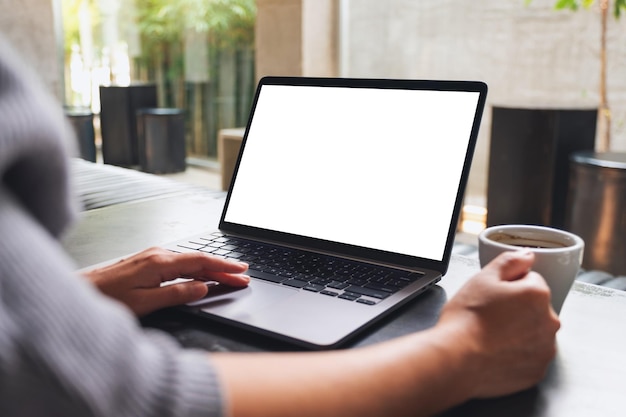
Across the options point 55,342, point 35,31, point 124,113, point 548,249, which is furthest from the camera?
point 124,113

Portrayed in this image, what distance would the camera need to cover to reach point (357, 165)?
2.94 feet

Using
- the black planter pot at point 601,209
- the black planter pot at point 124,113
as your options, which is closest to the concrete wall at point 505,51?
the black planter pot at point 601,209

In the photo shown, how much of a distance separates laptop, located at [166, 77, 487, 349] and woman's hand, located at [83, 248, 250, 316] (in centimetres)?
2

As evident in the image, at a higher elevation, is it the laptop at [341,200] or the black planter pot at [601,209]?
the laptop at [341,200]

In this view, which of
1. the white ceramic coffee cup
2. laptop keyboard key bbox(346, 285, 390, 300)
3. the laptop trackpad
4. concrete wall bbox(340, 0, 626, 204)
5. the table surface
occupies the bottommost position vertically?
the table surface

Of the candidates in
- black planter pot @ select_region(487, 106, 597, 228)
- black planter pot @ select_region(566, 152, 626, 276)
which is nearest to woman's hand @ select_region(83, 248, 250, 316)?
black planter pot @ select_region(566, 152, 626, 276)

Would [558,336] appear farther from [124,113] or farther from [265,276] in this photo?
[124,113]

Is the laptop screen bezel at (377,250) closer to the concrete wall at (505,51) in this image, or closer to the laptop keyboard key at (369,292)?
the laptop keyboard key at (369,292)

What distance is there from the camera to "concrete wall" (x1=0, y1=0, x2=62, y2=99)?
14.3 feet

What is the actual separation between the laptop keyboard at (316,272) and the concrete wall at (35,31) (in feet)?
13.0

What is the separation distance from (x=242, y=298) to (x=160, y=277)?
97mm

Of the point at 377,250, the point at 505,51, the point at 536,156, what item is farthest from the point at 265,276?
the point at 505,51

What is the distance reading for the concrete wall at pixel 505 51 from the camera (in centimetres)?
319

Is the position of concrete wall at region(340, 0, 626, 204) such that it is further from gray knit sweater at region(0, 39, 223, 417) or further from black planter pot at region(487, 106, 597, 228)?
gray knit sweater at region(0, 39, 223, 417)
